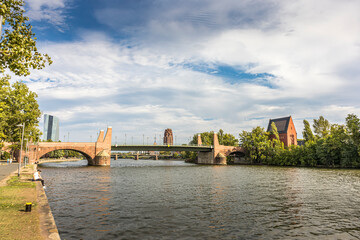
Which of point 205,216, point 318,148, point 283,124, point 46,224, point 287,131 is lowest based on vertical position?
point 205,216

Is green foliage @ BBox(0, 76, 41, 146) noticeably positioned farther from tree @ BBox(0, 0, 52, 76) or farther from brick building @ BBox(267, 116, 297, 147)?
brick building @ BBox(267, 116, 297, 147)

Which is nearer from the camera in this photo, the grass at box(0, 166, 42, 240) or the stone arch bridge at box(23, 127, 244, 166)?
the grass at box(0, 166, 42, 240)

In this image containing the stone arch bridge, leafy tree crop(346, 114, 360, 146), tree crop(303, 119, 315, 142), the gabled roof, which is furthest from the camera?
the gabled roof

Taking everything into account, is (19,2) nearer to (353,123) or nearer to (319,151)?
(353,123)

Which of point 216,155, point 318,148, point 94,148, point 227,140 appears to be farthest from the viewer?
point 227,140

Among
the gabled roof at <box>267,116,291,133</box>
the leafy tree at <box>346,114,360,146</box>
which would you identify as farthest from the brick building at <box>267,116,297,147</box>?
the leafy tree at <box>346,114,360,146</box>

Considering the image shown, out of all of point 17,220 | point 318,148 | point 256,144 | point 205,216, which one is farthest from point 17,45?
point 256,144

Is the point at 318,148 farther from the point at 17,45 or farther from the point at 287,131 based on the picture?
the point at 17,45

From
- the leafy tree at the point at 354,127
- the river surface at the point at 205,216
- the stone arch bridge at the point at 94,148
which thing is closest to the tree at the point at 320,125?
the leafy tree at the point at 354,127

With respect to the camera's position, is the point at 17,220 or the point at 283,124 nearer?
the point at 17,220

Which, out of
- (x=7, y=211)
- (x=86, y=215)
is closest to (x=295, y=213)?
(x=86, y=215)

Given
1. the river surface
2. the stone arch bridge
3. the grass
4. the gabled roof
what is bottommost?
the river surface

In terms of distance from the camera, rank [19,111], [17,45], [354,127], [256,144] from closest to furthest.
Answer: [17,45], [19,111], [354,127], [256,144]

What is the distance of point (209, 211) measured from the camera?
63.1 feet
